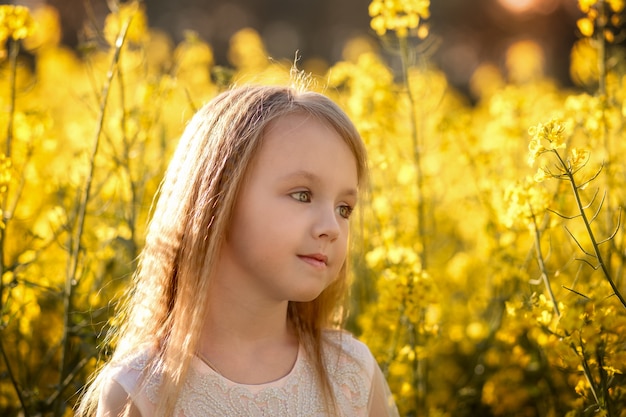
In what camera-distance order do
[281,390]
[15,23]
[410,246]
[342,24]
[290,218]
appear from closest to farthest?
[290,218]
[281,390]
[15,23]
[410,246]
[342,24]

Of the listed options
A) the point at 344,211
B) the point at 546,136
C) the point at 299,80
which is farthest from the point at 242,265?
the point at 546,136

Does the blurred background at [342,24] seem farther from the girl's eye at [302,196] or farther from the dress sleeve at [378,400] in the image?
the girl's eye at [302,196]

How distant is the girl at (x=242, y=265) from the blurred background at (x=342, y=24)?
478 inches

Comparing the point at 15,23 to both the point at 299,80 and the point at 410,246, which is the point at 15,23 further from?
the point at 410,246

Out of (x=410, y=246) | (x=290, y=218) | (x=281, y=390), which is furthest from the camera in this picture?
(x=410, y=246)

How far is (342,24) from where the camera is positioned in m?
22.2

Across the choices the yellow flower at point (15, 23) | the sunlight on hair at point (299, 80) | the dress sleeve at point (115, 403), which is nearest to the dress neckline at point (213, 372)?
the dress sleeve at point (115, 403)

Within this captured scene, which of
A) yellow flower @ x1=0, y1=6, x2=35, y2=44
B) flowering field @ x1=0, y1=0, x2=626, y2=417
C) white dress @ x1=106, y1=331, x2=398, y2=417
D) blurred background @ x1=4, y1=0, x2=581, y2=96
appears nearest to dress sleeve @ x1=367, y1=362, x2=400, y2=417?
white dress @ x1=106, y1=331, x2=398, y2=417

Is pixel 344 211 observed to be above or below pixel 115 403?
above

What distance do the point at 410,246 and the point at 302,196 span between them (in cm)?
113

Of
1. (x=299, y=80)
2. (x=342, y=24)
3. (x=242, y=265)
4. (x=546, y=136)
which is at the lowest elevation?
(x=242, y=265)

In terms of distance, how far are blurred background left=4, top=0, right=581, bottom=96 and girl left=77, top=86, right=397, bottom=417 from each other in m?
12.1

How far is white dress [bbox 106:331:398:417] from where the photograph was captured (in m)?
1.52

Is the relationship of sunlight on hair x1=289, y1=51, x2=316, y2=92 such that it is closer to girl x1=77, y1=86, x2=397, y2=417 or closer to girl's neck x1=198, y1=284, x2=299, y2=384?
girl x1=77, y1=86, x2=397, y2=417
